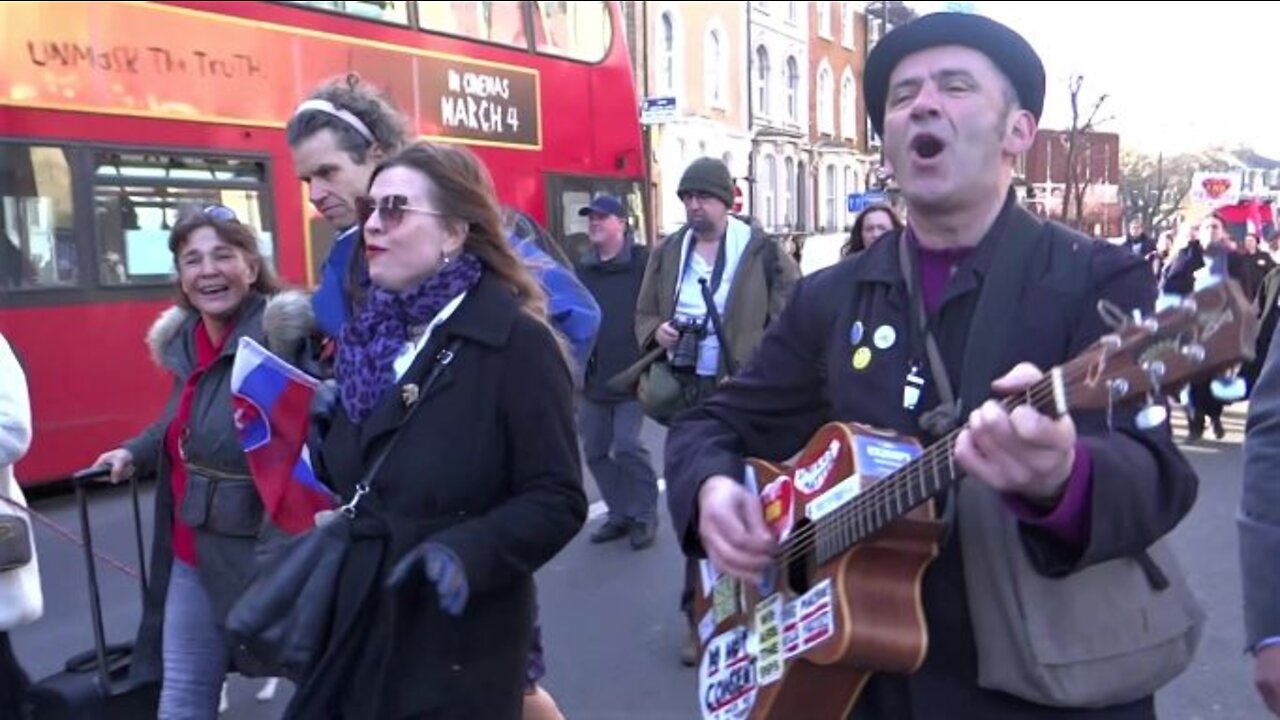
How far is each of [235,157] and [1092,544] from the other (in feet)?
26.0

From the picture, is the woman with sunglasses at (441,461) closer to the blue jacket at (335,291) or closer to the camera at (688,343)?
the blue jacket at (335,291)

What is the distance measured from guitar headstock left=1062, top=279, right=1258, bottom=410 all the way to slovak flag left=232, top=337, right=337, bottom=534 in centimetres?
185

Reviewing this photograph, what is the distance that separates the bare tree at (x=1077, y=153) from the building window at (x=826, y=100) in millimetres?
18986

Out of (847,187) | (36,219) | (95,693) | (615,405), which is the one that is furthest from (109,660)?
(847,187)

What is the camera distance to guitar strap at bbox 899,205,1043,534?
175cm

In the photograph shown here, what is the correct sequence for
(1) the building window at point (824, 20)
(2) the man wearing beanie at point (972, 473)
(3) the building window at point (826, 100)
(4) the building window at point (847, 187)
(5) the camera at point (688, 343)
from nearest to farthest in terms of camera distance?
1. (2) the man wearing beanie at point (972, 473)
2. (5) the camera at point (688, 343)
3. (1) the building window at point (824, 20)
4. (3) the building window at point (826, 100)
5. (4) the building window at point (847, 187)

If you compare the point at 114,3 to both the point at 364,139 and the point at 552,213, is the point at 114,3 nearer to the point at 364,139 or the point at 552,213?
the point at 552,213

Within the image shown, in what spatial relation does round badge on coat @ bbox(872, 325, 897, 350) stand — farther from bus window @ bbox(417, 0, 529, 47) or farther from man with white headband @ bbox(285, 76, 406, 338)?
bus window @ bbox(417, 0, 529, 47)

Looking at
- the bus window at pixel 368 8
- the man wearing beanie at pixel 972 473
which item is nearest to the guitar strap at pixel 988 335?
the man wearing beanie at pixel 972 473

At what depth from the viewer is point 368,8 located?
30.9ft

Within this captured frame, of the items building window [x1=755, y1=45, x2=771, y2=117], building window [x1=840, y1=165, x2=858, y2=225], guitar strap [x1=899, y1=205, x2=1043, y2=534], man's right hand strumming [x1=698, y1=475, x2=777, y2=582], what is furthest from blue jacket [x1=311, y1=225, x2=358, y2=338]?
building window [x1=840, y1=165, x2=858, y2=225]

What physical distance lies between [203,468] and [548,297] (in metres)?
1.08

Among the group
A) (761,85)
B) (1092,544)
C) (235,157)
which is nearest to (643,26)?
(761,85)

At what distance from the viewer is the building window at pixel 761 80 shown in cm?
3491
